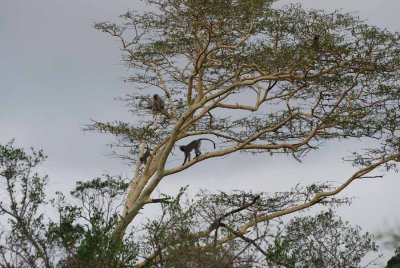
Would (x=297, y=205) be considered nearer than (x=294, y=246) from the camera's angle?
Yes

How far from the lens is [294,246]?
18.0m

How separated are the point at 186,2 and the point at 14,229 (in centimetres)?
564

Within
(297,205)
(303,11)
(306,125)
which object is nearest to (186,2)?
(303,11)

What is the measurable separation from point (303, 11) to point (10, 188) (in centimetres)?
650

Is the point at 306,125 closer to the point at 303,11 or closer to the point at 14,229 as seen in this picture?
the point at 303,11

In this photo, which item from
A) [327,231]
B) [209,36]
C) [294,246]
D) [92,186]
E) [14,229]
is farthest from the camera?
[327,231]

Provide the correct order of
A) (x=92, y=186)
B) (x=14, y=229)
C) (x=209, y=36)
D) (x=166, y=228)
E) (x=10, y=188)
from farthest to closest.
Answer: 1. (x=92, y=186)
2. (x=209, y=36)
3. (x=10, y=188)
4. (x=14, y=229)
5. (x=166, y=228)

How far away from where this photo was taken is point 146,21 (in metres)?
15.4

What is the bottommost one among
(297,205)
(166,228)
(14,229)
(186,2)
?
(166,228)

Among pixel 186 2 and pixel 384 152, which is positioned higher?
pixel 186 2

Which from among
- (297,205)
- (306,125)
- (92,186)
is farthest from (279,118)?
(92,186)

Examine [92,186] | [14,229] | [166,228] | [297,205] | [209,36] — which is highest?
[209,36]

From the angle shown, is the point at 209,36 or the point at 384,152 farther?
the point at 384,152

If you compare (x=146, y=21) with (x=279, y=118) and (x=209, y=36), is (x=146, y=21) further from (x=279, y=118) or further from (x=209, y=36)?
(x=279, y=118)
